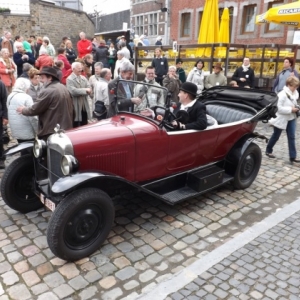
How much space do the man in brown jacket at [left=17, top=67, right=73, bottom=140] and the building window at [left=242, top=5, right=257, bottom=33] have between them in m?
18.3

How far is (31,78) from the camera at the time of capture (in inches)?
211

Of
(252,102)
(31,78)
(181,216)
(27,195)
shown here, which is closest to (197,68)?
(252,102)

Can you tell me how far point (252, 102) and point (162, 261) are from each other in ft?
10.6

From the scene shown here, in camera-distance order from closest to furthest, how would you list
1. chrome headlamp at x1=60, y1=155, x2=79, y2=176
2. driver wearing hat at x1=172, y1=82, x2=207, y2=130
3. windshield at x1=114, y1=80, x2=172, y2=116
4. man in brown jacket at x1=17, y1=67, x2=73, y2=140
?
chrome headlamp at x1=60, y1=155, x2=79, y2=176 < windshield at x1=114, y1=80, x2=172, y2=116 < driver wearing hat at x1=172, y1=82, x2=207, y2=130 < man in brown jacket at x1=17, y1=67, x2=73, y2=140

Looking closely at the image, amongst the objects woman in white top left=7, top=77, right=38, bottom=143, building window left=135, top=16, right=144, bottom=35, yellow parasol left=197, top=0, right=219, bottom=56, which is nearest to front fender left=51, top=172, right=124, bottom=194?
woman in white top left=7, top=77, right=38, bottom=143

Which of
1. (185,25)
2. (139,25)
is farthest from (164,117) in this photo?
(139,25)

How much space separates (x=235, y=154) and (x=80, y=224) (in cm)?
268

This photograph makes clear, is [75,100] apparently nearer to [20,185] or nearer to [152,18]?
[20,185]

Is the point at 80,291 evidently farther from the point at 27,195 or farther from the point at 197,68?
the point at 197,68

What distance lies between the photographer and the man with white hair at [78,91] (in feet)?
19.0


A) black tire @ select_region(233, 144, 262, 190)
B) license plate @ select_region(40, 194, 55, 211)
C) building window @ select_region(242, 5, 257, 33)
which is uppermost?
building window @ select_region(242, 5, 257, 33)

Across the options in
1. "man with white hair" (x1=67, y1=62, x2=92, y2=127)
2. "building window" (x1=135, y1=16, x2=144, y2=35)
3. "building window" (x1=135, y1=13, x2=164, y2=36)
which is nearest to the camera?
"man with white hair" (x1=67, y1=62, x2=92, y2=127)

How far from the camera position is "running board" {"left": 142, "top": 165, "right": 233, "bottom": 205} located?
13.2 ft

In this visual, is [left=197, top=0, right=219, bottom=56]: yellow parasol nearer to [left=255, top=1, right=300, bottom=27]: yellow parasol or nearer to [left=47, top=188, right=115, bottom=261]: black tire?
[left=255, top=1, right=300, bottom=27]: yellow parasol
